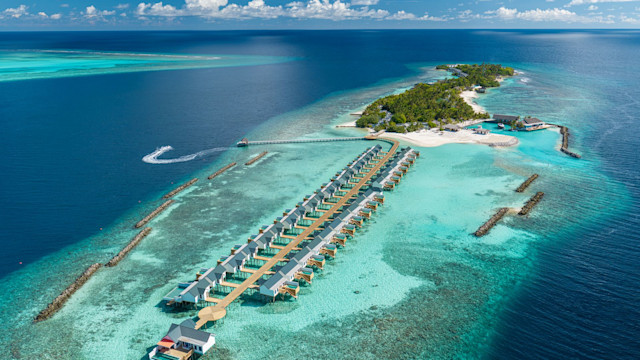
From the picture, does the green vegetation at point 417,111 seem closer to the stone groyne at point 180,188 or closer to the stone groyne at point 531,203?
the stone groyne at point 531,203

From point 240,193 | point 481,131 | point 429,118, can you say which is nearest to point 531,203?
point 481,131

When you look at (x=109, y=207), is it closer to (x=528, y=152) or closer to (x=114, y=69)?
(x=528, y=152)

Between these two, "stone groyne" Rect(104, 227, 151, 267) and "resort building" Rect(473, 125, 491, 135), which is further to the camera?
"resort building" Rect(473, 125, 491, 135)

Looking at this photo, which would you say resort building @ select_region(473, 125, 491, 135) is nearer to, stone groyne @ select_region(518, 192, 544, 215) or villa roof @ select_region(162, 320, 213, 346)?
stone groyne @ select_region(518, 192, 544, 215)

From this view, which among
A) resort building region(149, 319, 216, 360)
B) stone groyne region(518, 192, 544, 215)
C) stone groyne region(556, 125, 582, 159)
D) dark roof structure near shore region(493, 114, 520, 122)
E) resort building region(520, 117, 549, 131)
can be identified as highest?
dark roof structure near shore region(493, 114, 520, 122)

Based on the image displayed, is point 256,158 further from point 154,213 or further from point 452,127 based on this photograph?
point 452,127

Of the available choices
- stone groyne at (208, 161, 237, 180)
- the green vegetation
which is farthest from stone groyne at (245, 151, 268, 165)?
the green vegetation

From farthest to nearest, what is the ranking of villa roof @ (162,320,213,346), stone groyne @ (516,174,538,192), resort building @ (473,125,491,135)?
resort building @ (473,125,491,135), stone groyne @ (516,174,538,192), villa roof @ (162,320,213,346)
